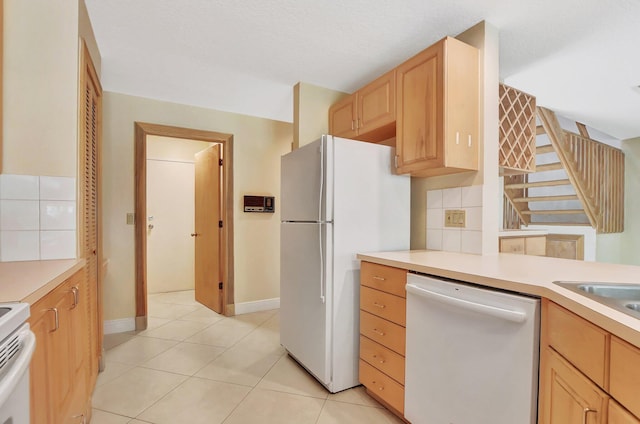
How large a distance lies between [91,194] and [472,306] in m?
2.16

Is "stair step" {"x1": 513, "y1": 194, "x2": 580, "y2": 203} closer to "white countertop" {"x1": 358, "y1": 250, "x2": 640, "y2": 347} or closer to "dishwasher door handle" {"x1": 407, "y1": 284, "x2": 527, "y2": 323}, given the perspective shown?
"white countertop" {"x1": 358, "y1": 250, "x2": 640, "y2": 347}

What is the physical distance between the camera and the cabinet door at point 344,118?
2.43m

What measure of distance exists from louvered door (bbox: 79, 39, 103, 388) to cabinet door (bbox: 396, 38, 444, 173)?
1786 mm

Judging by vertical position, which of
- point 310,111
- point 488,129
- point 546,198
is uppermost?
point 310,111

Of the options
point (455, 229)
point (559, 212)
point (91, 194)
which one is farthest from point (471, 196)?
point (559, 212)

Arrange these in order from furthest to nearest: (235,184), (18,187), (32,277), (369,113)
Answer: (235,184), (369,113), (18,187), (32,277)

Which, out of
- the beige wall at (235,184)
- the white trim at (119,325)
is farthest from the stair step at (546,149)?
the white trim at (119,325)

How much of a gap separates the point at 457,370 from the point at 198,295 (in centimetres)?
333

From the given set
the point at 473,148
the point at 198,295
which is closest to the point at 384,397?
the point at 473,148

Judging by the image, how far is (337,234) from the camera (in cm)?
183

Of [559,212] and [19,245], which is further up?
[559,212]

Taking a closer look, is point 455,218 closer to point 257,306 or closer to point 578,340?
point 578,340

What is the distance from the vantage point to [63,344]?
114cm

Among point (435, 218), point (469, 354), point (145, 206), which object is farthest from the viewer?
point (145, 206)
